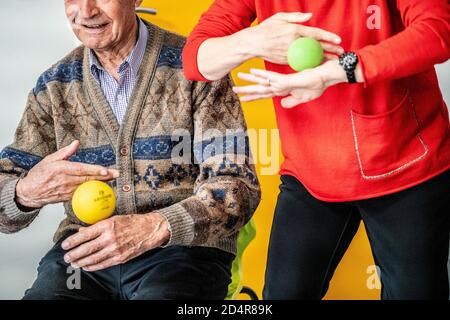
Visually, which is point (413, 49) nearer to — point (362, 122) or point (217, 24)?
point (362, 122)

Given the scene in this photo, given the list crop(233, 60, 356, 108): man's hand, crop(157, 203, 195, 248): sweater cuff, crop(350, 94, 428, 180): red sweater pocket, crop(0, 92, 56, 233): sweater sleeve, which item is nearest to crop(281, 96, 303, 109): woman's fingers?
crop(233, 60, 356, 108): man's hand

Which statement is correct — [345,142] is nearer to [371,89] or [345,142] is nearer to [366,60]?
[371,89]

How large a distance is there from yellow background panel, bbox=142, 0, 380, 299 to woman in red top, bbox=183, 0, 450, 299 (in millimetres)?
609

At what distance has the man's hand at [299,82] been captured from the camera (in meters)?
1.42

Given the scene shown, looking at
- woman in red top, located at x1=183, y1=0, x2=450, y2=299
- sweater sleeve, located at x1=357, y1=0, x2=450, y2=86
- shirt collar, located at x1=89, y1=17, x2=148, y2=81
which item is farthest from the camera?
shirt collar, located at x1=89, y1=17, x2=148, y2=81

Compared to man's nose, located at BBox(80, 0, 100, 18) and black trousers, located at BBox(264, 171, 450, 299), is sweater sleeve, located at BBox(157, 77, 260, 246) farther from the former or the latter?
man's nose, located at BBox(80, 0, 100, 18)

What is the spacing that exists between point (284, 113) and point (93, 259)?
1.81 feet

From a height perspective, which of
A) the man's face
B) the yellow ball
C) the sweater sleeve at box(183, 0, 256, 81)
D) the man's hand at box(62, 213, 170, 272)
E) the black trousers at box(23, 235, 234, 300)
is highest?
the man's face

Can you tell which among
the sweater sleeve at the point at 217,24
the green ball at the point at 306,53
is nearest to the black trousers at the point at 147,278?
the sweater sleeve at the point at 217,24

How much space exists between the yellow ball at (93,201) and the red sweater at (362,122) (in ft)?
1.14

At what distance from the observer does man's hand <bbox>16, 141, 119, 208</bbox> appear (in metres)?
1.70

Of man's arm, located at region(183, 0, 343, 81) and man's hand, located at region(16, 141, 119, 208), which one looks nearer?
man's arm, located at region(183, 0, 343, 81)

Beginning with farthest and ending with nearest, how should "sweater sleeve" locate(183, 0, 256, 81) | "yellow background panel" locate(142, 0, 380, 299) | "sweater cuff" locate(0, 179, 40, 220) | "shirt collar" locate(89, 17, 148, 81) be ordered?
"yellow background panel" locate(142, 0, 380, 299) < "shirt collar" locate(89, 17, 148, 81) < "sweater cuff" locate(0, 179, 40, 220) < "sweater sleeve" locate(183, 0, 256, 81)

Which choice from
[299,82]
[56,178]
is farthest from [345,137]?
[56,178]
